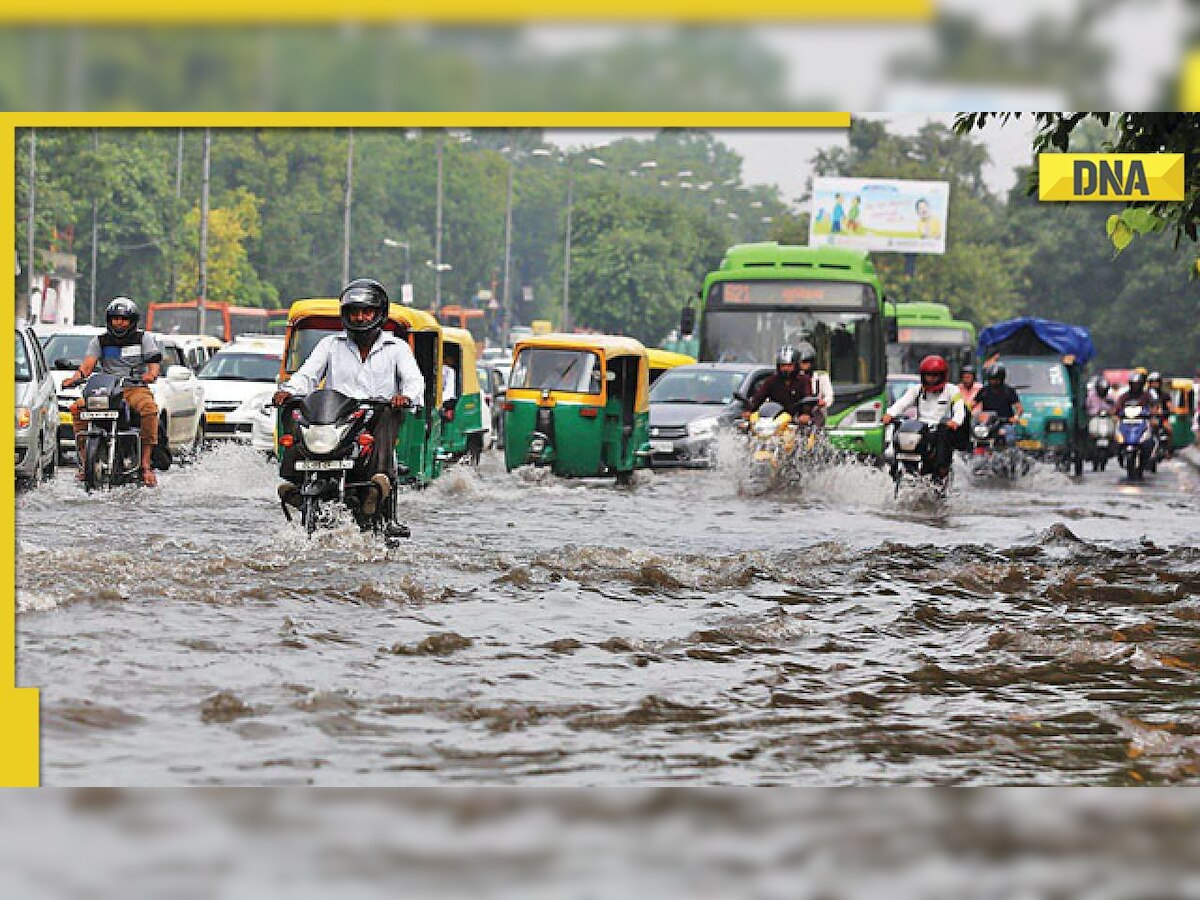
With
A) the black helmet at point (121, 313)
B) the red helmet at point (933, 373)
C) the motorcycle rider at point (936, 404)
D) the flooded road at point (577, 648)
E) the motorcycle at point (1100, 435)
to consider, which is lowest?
the flooded road at point (577, 648)

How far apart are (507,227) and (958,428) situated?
6001mm

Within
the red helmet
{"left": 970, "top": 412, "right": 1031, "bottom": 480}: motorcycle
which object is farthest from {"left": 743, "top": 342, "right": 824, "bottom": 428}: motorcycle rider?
{"left": 970, "top": 412, "right": 1031, "bottom": 480}: motorcycle

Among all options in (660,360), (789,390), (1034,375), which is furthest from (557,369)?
(1034,375)

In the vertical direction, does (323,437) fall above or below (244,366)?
below

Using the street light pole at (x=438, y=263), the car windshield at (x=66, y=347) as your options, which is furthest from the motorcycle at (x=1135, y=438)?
the car windshield at (x=66, y=347)

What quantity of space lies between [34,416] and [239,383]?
154 centimetres

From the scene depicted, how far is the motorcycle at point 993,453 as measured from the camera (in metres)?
23.8

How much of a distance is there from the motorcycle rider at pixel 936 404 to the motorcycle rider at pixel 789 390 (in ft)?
4.58

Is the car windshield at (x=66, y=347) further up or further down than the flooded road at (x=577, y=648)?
further up

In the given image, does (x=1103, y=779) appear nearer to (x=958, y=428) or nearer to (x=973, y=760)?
(x=973, y=760)

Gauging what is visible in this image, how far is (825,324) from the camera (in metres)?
21.2

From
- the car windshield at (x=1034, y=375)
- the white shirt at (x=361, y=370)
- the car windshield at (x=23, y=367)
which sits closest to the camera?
the car windshield at (x=23, y=367)

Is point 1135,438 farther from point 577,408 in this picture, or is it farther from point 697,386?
point 577,408

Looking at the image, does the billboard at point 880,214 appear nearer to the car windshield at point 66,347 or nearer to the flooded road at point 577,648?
the flooded road at point 577,648
